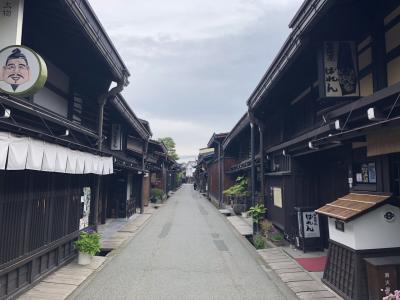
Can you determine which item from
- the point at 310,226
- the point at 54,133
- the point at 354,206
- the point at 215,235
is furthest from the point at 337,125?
the point at 215,235

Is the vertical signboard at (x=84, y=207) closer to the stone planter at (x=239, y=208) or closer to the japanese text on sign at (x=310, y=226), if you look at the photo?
the japanese text on sign at (x=310, y=226)

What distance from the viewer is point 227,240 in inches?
617

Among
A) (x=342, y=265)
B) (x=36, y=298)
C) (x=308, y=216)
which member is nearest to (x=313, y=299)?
(x=342, y=265)

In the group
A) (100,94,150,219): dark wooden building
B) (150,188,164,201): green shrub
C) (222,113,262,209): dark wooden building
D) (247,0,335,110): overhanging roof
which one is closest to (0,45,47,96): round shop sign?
(247,0,335,110): overhanging roof

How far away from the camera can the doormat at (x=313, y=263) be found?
1008 centimetres

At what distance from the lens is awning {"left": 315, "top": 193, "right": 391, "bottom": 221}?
707cm

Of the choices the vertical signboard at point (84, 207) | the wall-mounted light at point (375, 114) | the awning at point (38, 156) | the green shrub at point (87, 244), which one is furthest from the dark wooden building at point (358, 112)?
the vertical signboard at point (84, 207)

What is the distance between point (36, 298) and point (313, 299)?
6.40m

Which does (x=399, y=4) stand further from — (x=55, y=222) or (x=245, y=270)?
(x=55, y=222)

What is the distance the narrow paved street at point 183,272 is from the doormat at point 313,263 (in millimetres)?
1313

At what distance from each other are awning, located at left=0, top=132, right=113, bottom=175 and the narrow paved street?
3231 mm

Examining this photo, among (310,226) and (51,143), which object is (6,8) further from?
(310,226)

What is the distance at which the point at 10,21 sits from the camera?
640cm

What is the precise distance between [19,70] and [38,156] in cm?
188
